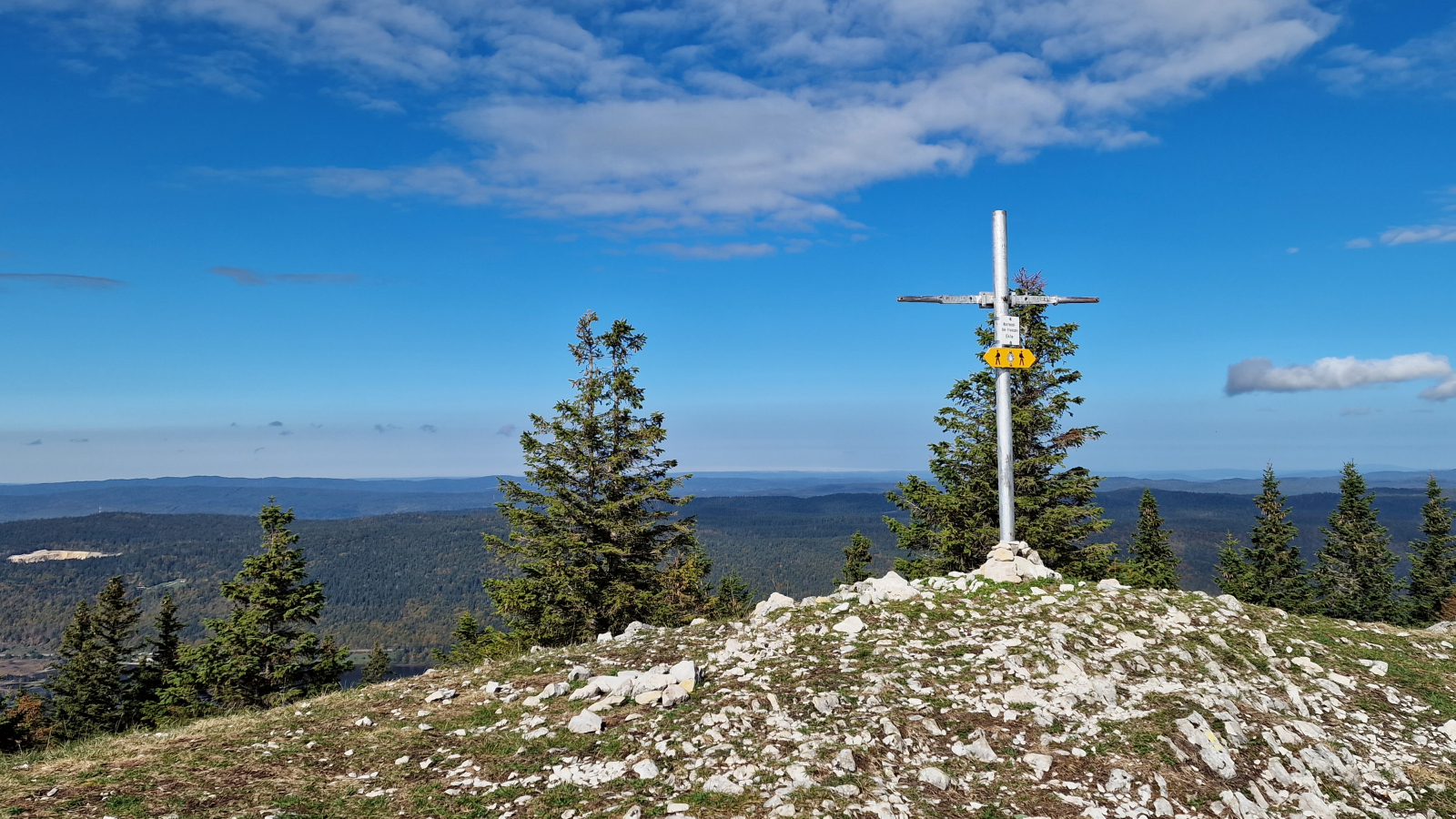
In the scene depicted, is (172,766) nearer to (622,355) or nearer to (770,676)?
(770,676)

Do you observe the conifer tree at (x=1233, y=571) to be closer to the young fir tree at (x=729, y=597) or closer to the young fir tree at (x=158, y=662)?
the young fir tree at (x=729, y=597)

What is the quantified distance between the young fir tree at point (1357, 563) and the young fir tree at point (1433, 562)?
63.4 inches


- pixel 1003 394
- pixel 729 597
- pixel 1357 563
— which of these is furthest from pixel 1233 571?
pixel 1003 394

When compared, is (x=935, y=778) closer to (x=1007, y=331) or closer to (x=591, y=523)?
(x=1007, y=331)

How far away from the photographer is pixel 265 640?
25.6m

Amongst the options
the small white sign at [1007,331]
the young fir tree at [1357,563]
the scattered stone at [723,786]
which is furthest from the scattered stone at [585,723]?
the young fir tree at [1357,563]

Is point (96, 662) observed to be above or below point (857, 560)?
below

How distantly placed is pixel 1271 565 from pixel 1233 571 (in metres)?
2.33

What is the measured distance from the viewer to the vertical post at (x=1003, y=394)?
1648 cm

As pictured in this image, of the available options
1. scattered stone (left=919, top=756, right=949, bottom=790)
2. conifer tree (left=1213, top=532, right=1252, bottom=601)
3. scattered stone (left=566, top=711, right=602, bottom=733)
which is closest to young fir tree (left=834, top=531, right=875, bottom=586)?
conifer tree (left=1213, top=532, right=1252, bottom=601)

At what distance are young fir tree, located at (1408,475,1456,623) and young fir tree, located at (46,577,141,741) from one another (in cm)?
7551

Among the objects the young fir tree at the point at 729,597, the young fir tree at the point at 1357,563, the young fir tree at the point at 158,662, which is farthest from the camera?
the young fir tree at the point at 1357,563

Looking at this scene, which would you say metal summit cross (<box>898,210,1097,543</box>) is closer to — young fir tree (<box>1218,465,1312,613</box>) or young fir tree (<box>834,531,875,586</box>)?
young fir tree (<box>834,531,875,586</box>)

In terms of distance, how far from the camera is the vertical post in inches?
649
